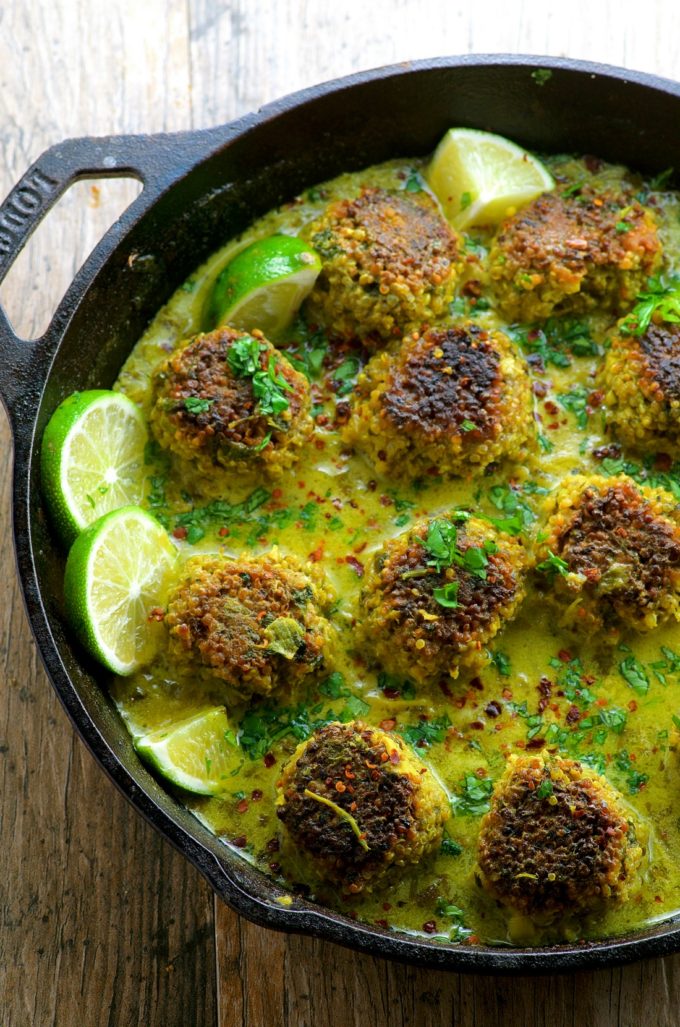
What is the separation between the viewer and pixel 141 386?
484 centimetres

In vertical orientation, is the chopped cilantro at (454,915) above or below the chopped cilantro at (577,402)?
below

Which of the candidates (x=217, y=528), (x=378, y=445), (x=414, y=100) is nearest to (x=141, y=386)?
(x=217, y=528)

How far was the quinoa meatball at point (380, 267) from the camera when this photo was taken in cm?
468

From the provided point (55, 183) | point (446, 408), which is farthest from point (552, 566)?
point (55, 183)

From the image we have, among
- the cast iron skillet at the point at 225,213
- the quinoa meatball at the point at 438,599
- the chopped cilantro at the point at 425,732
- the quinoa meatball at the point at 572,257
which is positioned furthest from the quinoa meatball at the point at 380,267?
the chopped cilantro at the point at 425,732

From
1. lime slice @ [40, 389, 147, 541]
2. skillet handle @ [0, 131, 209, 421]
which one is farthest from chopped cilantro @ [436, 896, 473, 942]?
skillet handle @ [0, 131, 209, 421]

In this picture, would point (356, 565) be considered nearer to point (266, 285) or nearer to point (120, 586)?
point (120, 586)

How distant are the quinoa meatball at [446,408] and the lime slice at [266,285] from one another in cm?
47

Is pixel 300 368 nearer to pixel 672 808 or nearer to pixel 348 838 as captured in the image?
pixel 348 838

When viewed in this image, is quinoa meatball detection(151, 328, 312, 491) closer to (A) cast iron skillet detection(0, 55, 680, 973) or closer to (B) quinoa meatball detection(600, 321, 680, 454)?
(A) cast iron skillet detection(0, 55, 680, 973)

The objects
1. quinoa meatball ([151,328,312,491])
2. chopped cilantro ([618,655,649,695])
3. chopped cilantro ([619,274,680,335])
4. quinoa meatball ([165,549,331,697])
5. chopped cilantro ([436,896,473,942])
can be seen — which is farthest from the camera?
chopped cilantro ([619,274,680,335])

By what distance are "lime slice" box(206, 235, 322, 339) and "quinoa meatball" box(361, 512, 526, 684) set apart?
1.11 metres

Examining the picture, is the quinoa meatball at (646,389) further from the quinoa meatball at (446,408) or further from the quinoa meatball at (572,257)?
the quinoa meatball at (446,408)

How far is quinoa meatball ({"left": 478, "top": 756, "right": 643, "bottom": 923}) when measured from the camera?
3.91 meters
